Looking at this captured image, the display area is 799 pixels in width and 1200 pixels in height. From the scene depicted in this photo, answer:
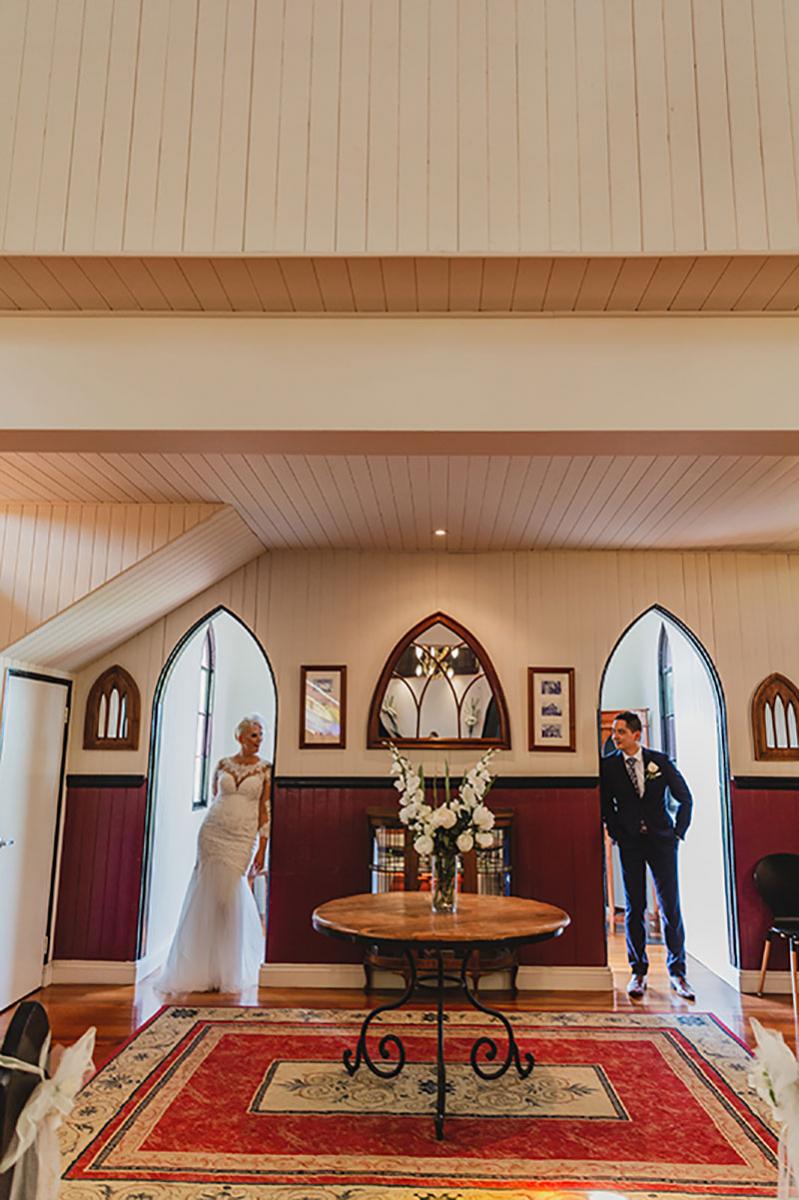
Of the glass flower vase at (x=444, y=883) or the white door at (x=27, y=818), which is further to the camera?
the white door at (x=27, y=818)

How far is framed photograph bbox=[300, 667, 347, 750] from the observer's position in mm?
5586

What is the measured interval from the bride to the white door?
0.83 metres

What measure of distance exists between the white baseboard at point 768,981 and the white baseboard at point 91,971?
3.75 m

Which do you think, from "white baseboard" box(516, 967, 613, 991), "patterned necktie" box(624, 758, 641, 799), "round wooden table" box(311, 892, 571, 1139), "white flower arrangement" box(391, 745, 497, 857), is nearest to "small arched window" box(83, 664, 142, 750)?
"round wooden table" box(311, 892, 571, 1139)

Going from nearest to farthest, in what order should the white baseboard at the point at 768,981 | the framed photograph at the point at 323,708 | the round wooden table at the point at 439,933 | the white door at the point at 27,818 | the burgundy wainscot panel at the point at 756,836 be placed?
the round wooden table at the point at 439,933, the white door at the point at 27,818, the white baseboard at the point at 768,981, the burgundy wainscot panel at the point at 756,836, the framed photograph at the point at 323,708

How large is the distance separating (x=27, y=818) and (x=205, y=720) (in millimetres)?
2601

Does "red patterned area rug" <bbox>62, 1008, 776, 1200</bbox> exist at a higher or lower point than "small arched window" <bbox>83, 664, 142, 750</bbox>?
lower

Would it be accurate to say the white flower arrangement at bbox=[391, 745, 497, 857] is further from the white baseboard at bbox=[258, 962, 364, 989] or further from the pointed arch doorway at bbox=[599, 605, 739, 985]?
the pointed arch doorway at bbox=[599, 605, 739, 985]

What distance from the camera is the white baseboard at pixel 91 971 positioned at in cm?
529
